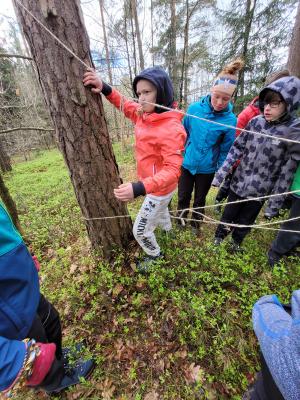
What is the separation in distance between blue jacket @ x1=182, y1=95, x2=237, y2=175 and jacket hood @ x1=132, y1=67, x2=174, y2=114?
2.60 feet

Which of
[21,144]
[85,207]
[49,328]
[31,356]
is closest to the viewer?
[31,356]

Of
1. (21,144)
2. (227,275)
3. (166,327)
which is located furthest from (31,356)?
(21,144)

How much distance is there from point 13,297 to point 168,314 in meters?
1.50

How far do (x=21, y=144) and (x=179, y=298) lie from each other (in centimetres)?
1806

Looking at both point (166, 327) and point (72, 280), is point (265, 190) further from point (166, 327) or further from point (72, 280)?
point (72, 280)

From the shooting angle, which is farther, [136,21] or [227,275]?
[136,21]

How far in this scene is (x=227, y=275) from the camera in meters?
2.47

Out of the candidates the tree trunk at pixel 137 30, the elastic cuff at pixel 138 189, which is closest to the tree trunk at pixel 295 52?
the elastic cuff at pixel 138 189

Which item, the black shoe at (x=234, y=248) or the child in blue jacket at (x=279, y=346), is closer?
the child in blue jacket at (x=279, y=346)

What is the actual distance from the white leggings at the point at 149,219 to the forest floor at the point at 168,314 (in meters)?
0.27

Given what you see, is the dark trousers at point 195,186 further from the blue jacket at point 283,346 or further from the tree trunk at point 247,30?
the tree trunk at point 247,30

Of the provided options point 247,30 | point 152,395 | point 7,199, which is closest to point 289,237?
point 152,395

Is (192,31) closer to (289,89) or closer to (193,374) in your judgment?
(289,89)

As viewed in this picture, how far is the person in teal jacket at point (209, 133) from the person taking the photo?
244 cm
